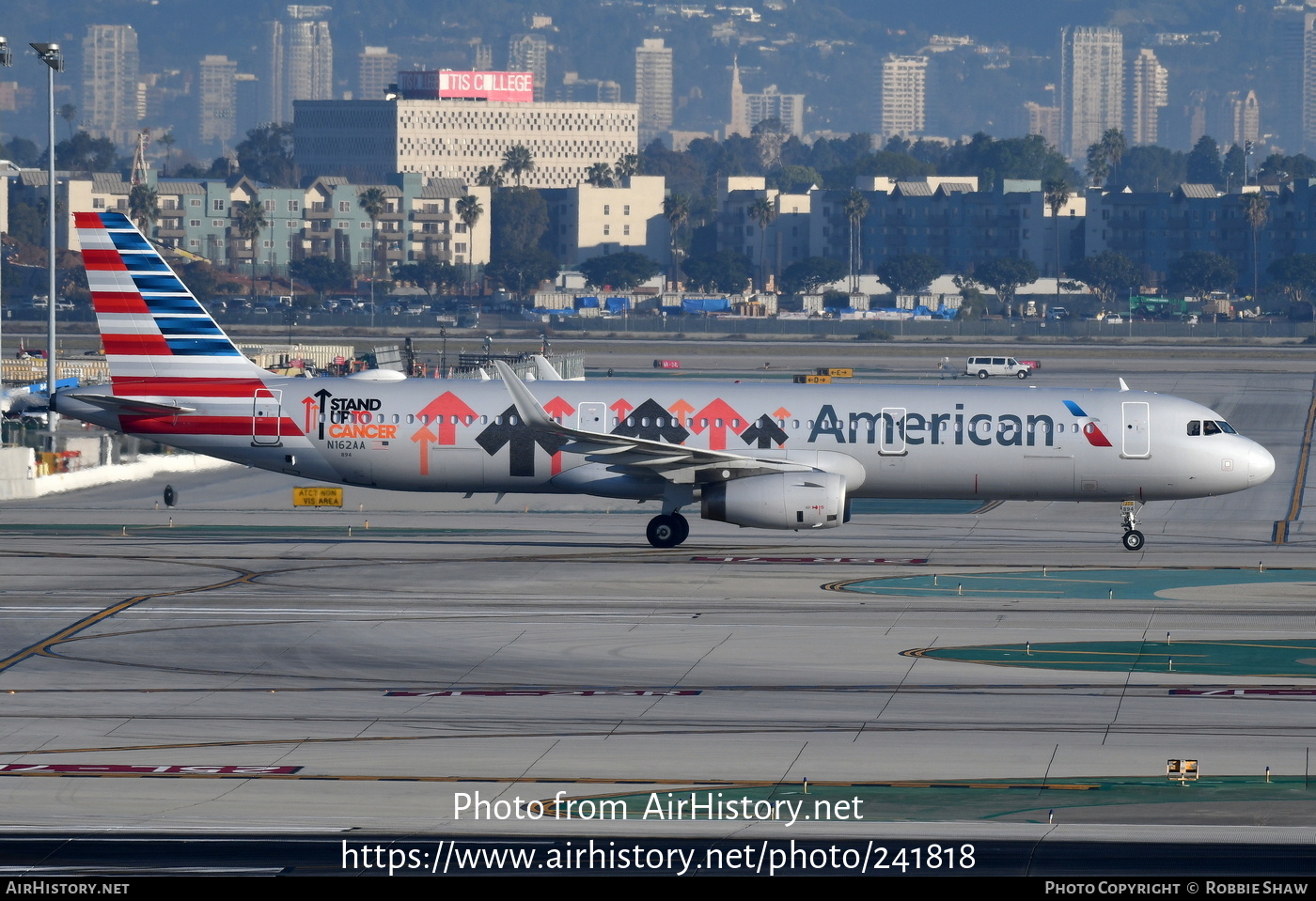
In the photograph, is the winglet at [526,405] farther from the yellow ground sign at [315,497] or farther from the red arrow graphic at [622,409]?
the yellow ground sign at [315,497]

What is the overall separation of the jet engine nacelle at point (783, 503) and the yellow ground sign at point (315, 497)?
17962mm

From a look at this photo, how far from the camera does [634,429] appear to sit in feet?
152

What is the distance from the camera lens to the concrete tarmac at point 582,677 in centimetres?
2334

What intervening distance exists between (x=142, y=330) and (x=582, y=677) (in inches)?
866

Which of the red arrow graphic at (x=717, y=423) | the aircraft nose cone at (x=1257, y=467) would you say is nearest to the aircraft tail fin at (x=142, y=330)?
the red arrow graphic at (x=717, y=423)

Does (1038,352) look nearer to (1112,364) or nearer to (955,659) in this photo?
(1112,364)

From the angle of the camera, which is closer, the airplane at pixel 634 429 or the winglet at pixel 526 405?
the winglet at pixel 526 405

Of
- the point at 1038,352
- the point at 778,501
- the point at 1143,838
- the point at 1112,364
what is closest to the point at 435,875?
the point at 1143,838

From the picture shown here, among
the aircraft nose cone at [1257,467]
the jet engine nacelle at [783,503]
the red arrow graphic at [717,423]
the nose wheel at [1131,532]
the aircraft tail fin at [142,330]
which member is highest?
the aircraft tail fin at [142,330]

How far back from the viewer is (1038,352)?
162875 mm

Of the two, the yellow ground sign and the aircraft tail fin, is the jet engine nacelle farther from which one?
the yellow ground sign

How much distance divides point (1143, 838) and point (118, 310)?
1361 inches

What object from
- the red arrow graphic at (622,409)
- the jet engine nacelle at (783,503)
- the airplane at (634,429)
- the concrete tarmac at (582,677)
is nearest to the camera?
the concrete tarmac at (582,677)

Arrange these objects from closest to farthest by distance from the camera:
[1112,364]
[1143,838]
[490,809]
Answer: [1143,838]
[490,809]
[1112,364]
